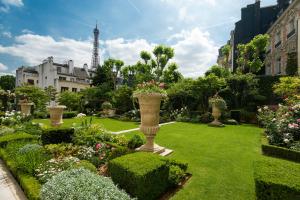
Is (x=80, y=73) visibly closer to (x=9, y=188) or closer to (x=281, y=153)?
(x=9, y=188)

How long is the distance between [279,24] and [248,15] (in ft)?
24.0

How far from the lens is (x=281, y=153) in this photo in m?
6.27

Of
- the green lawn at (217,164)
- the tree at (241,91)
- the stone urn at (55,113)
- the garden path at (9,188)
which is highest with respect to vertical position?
the tree at (241,91)

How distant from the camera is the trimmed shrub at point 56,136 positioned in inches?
272

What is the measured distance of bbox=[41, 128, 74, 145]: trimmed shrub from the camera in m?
6.90

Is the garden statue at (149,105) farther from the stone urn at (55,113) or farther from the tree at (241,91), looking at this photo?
the tree at (241,91)

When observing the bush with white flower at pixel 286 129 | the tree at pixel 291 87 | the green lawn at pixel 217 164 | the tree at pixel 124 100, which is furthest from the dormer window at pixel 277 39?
the green lawn at pixel 217 164

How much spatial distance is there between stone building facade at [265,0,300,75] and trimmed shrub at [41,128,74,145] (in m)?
17.0

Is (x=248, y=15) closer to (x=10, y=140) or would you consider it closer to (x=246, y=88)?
(x=246, y=88)

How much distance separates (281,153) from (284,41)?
57.3ft

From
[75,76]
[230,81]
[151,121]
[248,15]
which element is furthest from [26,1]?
[75,76]

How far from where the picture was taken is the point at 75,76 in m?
40.2

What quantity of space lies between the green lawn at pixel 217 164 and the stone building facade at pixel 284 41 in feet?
40.1

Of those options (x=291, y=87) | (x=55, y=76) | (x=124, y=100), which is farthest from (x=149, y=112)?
(x=55, y=76)
